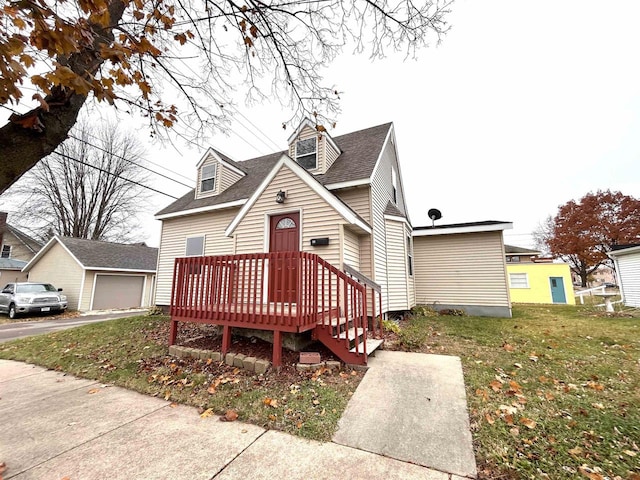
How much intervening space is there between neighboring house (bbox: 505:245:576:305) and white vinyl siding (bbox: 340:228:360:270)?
17.1m

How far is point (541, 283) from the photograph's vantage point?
723 inches

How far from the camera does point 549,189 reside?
102ft

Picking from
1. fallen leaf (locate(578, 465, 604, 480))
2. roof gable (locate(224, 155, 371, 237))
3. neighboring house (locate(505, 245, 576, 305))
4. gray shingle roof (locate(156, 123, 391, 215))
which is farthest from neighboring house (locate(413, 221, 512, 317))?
neighboring house (locate(505, 245, 576, 305))

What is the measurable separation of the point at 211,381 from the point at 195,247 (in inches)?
306

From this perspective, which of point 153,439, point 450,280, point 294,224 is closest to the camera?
point 153,439

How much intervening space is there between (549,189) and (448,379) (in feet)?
124

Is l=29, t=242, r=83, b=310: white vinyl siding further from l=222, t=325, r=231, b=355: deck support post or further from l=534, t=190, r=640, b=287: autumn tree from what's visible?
l=534, t=190, r=640, b=287: autumn tree

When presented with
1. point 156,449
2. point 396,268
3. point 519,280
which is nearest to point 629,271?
point 519,280

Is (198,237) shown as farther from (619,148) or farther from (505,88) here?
(619,148)

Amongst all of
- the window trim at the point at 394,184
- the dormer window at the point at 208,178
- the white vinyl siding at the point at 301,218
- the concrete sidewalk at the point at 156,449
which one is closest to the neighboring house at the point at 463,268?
the window trim at the point at 394,184

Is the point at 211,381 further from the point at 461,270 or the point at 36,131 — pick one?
the point at 461,270

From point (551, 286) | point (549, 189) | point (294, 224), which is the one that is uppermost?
point (549, 189)

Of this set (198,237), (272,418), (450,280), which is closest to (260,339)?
(272,418)

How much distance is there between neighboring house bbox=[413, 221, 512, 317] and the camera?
9.66 meters
